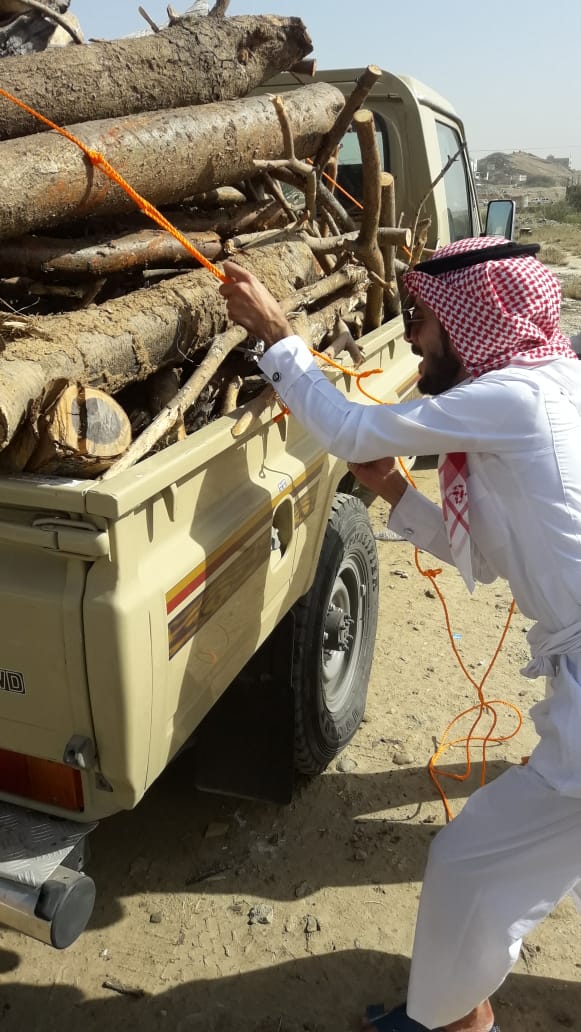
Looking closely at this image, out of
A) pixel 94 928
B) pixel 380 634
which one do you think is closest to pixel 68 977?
pixel 94 928

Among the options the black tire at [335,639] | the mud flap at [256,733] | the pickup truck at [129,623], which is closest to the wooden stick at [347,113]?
the pickup truck at [129,623]

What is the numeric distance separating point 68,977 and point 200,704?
1072mm

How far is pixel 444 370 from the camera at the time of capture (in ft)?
7.45

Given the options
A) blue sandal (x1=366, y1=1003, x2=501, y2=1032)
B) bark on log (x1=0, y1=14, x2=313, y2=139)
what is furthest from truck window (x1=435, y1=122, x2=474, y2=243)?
blue sandal (x1=366, y1=1003, x2=501, y2=1032)

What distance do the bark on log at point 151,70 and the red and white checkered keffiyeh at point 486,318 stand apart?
5.19ft

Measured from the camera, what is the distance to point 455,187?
591 centimetres

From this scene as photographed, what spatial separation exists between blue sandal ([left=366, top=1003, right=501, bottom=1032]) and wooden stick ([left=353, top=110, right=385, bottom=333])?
8.92 feet

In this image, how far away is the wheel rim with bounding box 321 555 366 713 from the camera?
10.6 ft

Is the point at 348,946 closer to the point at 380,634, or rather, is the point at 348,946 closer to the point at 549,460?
the point at 549,460

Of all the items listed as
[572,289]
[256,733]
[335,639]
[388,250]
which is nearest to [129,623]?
[256,733]

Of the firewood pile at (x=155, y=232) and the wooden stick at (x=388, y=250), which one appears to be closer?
the firewood pile at (x=155, y=232)

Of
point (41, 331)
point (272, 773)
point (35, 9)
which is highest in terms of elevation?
point (35, 9)

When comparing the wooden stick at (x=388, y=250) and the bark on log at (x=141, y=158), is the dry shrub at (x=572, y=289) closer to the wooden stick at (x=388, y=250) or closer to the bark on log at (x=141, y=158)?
the wooden stick at (x=388, y=250)

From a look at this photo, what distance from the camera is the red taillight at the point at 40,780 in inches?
74.3
